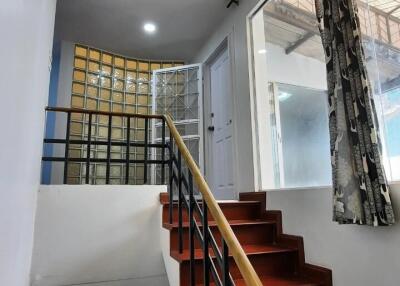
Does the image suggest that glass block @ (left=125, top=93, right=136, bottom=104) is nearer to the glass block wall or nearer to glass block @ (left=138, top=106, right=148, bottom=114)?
the glass block wall

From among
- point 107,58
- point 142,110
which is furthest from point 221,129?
point 107,58

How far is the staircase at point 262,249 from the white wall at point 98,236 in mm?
232

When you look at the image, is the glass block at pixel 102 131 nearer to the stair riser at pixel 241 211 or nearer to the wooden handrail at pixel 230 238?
the stair riser at pixel 241 211

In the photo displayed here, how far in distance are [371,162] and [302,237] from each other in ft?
3.02

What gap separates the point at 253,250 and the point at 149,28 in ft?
11.1

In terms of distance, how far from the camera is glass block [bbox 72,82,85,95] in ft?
14.9

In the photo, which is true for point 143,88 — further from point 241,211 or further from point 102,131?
point 241,211

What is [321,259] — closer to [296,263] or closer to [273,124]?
[296,263]

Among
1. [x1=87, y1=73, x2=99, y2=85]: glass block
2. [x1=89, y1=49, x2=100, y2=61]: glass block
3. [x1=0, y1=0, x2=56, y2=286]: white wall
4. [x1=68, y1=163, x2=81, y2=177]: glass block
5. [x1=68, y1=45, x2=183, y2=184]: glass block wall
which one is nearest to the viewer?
[x1=0, y1=0, x2=56, y2=286]: white wall

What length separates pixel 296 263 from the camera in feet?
7.86

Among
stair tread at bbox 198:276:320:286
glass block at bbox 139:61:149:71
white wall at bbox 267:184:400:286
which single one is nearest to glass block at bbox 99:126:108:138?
glass block at bbox 139:61:149:71

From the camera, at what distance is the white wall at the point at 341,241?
1.75m

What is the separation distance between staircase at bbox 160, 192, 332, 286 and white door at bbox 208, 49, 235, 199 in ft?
2.50

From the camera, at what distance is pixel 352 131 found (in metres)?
1.84
